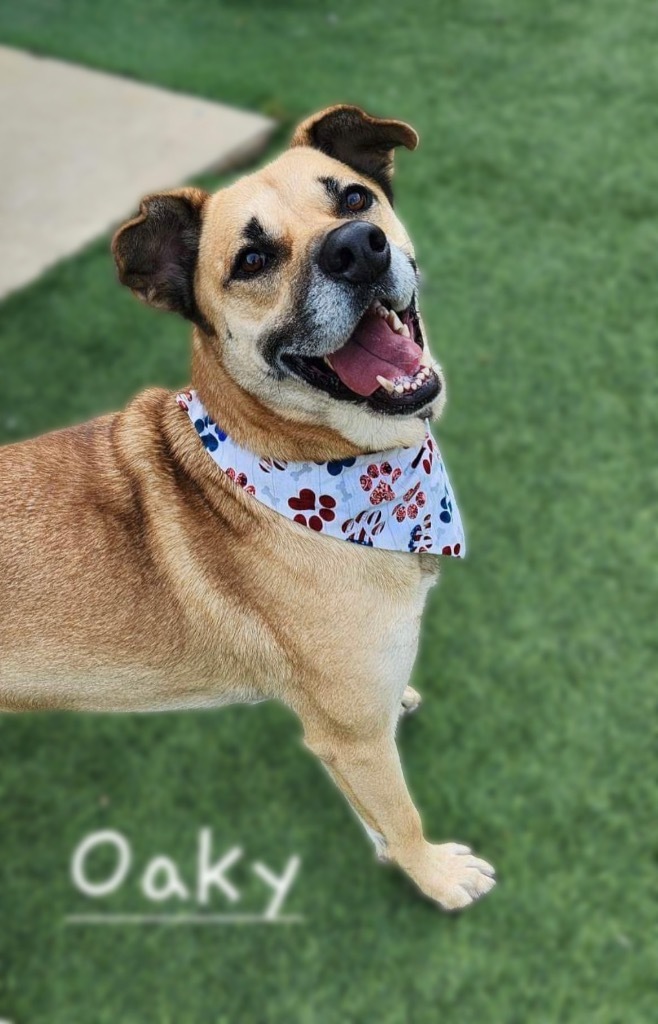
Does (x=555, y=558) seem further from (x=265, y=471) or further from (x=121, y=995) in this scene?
(x=121, y=995)

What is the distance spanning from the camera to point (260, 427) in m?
1.92

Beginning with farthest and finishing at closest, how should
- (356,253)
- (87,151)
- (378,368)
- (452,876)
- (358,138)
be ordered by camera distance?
(87,151) < (452,876) < (358,138) < (378,368) < (356,253)

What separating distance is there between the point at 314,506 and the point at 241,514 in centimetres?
20

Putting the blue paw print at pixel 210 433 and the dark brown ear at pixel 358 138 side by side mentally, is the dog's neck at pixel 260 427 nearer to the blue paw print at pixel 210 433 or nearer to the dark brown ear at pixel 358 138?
the blue paw print at pixel 210 433

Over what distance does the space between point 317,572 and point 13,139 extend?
484 centimetres

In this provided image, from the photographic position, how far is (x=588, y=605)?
9.79 feet

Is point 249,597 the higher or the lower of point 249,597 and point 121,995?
the higher

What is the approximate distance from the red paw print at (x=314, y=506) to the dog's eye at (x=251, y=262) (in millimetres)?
497

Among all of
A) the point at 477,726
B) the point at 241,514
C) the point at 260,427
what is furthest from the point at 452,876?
the point at 260,427

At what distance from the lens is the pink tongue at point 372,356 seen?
5.94 feet

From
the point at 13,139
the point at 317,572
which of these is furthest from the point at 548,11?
the point at 317,572

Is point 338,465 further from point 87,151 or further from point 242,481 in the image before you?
point 87,151

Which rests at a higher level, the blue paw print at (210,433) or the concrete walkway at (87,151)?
the blue paw print at (210,433)

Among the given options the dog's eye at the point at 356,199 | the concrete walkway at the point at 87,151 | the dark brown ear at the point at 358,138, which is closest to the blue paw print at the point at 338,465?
the dog's eye at the point at 356,199
